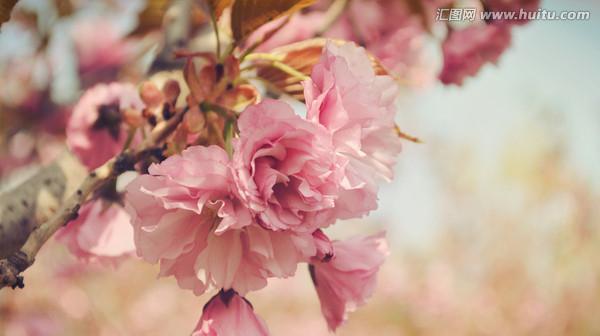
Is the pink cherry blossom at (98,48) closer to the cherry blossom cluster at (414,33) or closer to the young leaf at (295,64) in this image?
the cherry blossom cluster at (414,33)

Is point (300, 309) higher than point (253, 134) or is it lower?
lower

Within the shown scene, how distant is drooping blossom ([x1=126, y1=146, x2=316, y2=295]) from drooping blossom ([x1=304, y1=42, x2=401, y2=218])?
50mm

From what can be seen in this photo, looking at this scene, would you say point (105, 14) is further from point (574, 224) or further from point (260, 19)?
point (574, 224)

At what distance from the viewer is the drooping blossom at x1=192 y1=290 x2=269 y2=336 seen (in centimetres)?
47

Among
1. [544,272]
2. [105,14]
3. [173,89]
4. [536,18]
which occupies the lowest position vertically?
[544,272]

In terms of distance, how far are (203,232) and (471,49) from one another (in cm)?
62

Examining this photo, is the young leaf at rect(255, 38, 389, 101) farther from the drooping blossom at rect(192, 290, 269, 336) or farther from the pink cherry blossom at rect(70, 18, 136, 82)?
the pink cherry blossom at rect(70, 18, 136, 82)


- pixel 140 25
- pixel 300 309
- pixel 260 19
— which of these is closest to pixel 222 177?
pixel 260 19

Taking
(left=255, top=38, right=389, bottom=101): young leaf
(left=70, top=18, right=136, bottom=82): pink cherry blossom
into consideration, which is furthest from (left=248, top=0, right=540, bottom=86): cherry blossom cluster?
(left=70, top=18, right=136, bottom=82): pink cherry blossom

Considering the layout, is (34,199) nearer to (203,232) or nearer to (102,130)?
(102,130)

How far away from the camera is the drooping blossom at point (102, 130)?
703 millimetres

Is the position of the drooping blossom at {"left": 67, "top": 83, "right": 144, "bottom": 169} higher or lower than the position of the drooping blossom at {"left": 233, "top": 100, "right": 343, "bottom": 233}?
lower

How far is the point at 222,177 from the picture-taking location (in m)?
0.42

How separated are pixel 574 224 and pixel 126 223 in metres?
4.99
